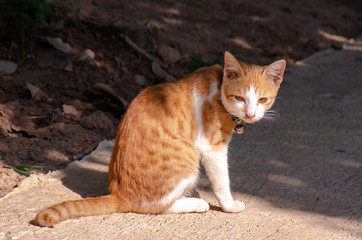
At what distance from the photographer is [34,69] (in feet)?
18.6

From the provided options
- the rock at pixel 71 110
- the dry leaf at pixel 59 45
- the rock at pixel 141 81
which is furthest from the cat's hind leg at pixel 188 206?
the dry leaf at pixel 59 45

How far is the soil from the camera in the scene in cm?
457

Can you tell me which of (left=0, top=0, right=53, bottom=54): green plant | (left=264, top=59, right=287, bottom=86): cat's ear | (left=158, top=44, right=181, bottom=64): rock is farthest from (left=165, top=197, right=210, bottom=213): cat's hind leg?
(left=158, top=44, right=181, bottom=64): rock

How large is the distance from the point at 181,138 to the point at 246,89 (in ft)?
1.97

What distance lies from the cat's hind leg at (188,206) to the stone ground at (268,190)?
47 millimetres

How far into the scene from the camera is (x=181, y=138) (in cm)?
341

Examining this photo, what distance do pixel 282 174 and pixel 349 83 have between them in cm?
328

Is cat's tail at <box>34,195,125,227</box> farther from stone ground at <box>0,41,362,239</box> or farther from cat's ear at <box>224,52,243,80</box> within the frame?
cat's ear at <box>224,52,243,80</box>

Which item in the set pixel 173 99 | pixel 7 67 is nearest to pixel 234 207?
pixel 173 99

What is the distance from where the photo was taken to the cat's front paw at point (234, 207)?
3475 mm

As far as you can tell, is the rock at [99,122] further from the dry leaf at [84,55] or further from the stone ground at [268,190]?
the dry leaf at [84,55]

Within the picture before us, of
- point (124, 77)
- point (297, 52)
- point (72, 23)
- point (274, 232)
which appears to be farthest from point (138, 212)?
point (297, 52)

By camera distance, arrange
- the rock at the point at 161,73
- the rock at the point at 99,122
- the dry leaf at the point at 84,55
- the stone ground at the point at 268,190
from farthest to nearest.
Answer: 1. the rock at the point at 161,73
2. the dry leaf at the point at 84,55
3. the rock at the point at 99,122
4. the stone ground at the point at 268,190

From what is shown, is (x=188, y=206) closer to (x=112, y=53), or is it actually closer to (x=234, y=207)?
(x=234, y=207)
